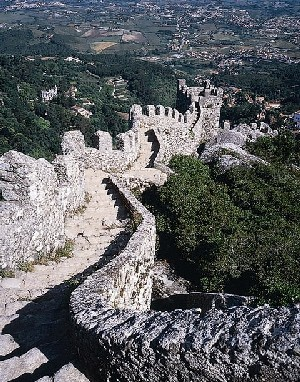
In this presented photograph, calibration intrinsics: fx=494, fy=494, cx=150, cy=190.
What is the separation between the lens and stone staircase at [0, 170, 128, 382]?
662 cm

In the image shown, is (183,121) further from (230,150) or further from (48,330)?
(48,330)

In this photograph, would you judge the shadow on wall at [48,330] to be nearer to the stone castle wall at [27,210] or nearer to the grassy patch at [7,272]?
the grassy patch at [7,272]

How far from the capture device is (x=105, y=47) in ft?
541

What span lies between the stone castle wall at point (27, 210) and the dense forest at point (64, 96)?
62.9 ft

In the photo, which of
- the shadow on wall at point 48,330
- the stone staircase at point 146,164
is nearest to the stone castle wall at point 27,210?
the shadow on wall at point 48,330

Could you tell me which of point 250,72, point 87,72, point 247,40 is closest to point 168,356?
point 87,72

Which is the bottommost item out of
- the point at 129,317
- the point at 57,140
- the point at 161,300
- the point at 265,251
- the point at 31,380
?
the point at 57,140

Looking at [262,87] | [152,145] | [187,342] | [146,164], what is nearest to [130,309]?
[187,342]

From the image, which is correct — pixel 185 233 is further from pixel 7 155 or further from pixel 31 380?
pixel 31 380

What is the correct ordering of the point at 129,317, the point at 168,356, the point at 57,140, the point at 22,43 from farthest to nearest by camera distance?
the point at 22,43 → the point at 57,140 → the point at 129,317 → the point at 168,356

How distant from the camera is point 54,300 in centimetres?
905

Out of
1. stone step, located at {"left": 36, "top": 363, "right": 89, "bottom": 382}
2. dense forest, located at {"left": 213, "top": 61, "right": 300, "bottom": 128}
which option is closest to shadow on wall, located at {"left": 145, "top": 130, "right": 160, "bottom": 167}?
stone step, located at {"left": 36, "top": 363, "right": 89, "bottom": 382}

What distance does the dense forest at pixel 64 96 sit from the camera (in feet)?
170

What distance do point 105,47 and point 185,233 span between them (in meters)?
160
